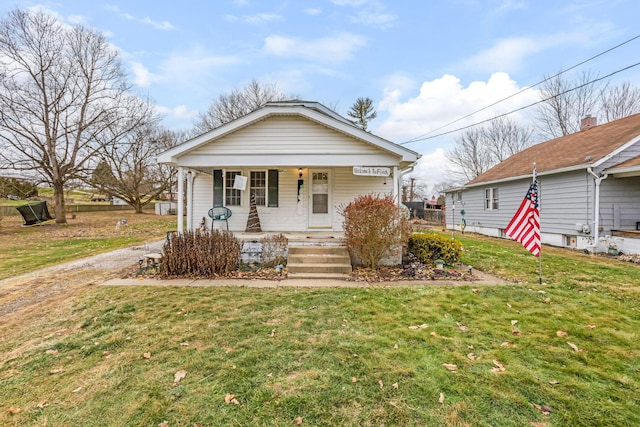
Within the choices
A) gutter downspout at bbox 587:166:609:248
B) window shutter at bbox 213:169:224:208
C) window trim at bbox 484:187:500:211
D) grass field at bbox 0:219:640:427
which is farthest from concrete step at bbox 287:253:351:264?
window trim at bbox 484:187:500:211

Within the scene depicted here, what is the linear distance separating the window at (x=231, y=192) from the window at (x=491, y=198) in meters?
13.5

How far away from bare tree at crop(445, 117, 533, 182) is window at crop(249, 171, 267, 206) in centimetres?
2836

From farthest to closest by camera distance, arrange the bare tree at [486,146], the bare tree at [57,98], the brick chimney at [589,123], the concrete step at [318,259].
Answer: the bare tree at [486,146], the bare tree at [57,98], the brick chimney at [589,123], the concrete step at [318,259]

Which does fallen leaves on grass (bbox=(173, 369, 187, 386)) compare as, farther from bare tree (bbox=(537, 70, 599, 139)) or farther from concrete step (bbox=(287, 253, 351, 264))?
bare tree (bbox=(537, 70, 599, 139))

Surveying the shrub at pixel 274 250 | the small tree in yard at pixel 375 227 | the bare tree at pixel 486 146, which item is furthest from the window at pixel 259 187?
the bare tree at pixel 486 146

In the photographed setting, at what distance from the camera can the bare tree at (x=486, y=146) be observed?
94.8 ft

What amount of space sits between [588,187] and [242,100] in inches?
1083

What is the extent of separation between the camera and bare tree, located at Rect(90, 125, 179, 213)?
2422 centimetres

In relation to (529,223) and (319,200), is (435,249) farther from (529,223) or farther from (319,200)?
(319,200)

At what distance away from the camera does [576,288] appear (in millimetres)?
5574

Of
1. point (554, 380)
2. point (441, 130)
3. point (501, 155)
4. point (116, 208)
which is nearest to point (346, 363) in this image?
point (554, 380)

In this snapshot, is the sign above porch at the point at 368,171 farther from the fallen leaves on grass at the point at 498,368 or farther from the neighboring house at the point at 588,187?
the fallen leaves on grass at the point at 498,368

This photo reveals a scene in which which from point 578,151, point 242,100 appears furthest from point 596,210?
point 242,100

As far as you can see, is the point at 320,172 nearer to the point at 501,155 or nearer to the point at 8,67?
the point at 8,67
